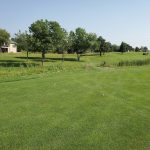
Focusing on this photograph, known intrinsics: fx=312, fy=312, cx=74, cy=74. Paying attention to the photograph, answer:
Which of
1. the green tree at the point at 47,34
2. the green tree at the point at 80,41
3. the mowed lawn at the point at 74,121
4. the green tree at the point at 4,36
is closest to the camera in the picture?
the mowed lawn at the point at 74,121

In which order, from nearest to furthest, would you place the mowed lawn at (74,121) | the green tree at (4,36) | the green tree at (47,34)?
the mowed lawn at (74,121)
the green tree at (47,34)
the green tree at (4,36)

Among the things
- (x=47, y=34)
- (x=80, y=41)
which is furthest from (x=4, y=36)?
(x=47, y=34)

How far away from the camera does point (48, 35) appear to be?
6938 cm

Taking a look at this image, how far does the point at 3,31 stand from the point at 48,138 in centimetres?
10773

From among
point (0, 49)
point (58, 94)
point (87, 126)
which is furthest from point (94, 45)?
point (87, 126)

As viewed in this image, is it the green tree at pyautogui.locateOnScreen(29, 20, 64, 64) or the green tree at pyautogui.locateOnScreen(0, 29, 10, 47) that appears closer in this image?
the green tree at pyautogui.locateOnScreen(29, 20, 64, 64)

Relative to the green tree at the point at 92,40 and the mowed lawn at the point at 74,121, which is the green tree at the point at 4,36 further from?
the mowed lawn at the point at 74,121

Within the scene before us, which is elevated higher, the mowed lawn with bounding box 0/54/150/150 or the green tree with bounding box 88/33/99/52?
the green tree with bounding box 88/33/99/52

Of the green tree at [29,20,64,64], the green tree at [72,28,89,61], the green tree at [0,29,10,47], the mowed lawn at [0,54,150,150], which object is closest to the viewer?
the mowed lawn at [0,54,150,150]

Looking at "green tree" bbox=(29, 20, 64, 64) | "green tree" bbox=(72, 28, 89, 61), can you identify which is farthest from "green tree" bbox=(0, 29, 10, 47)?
"green tree" bbox=(29, 20, 64, 64)

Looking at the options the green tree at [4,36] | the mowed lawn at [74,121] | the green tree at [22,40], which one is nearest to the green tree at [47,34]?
the green tree at [22,40]

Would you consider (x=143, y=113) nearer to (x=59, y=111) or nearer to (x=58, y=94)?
(x=59, y=111)

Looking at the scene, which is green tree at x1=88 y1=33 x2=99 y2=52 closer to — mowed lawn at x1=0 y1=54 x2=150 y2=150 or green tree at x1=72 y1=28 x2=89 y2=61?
green tree at x1=72 y1=28 x2=89 y2=61

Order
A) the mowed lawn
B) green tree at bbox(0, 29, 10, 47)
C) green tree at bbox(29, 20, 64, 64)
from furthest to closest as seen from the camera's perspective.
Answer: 1. green tree at bbox(0, 29, 10, 47)
2. green tree at bbox(29, 20, 64, 64)
3. the mowed lawn
